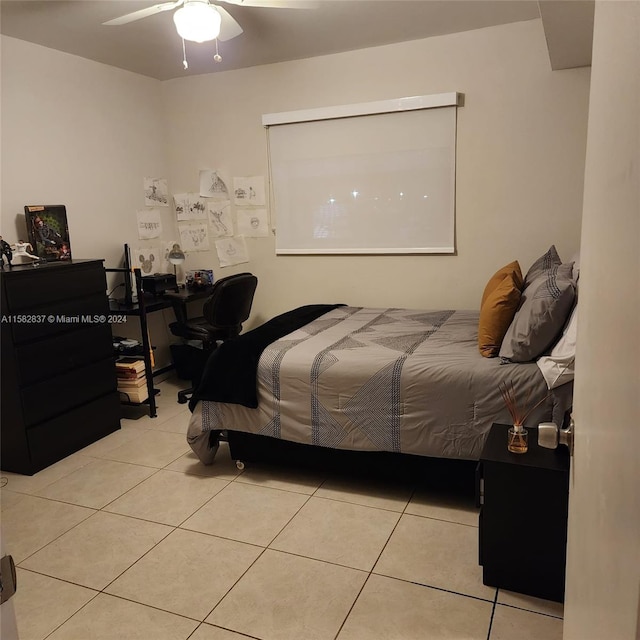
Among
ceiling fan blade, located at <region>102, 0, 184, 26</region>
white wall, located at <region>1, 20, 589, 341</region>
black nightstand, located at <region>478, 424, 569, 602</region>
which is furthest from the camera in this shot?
white wall, located at <region>1, 20, 589, 341</region>

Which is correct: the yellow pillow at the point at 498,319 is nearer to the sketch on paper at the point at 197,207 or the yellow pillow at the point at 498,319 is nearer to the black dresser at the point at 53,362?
the black dresser at the point at 53,362

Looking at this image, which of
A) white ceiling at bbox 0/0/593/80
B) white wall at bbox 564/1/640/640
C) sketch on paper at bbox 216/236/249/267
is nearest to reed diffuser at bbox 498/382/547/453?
white wall at bbox 564/1/640/640

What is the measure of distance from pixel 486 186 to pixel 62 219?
2.90 metres

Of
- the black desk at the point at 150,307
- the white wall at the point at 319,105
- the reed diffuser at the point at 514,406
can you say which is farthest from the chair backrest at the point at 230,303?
the reed diffuser at the point at 514,406

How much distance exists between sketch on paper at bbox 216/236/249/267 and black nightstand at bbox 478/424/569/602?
10.2 ft

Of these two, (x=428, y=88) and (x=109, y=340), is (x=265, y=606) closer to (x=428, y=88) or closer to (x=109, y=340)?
(x=109, y=340)

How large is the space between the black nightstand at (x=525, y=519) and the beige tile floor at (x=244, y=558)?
0.25ft

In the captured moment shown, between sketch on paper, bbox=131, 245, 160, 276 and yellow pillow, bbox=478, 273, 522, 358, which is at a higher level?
sketch on paper, bbox=131, 245, 160, 276

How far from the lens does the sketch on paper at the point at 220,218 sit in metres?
4.61

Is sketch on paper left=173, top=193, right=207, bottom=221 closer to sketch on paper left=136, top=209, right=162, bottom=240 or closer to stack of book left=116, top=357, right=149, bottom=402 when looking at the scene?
sketch on paper left=136, top=209, right=162, bottom=240

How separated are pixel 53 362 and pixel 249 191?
6.94ft

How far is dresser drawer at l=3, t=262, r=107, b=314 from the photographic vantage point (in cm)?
288

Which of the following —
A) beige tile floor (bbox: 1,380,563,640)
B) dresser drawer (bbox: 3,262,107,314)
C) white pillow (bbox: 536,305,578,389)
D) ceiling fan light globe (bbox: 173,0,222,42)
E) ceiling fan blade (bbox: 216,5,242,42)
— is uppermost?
ceiling fan blade (bbox: 216,5,242,42)

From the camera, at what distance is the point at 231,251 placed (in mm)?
4648
